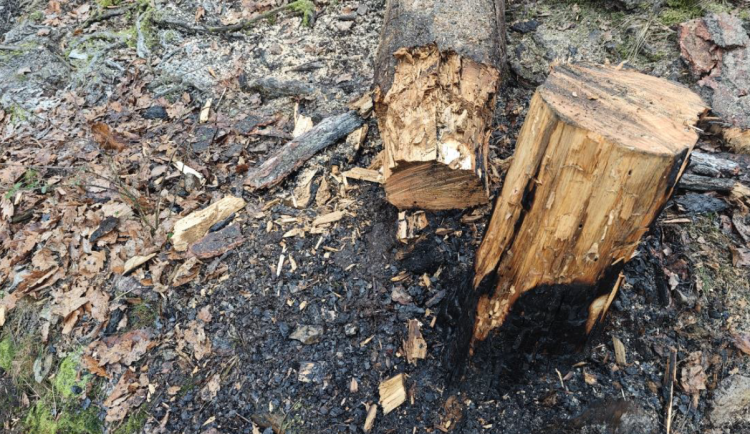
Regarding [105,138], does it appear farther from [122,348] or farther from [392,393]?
[392,393]

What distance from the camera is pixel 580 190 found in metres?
1.86

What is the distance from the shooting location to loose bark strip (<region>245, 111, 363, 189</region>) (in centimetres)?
365

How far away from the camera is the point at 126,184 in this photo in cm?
405

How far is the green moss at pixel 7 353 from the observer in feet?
11.7

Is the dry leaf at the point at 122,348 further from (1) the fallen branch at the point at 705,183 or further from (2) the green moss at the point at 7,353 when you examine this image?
(1) the fallen branch at the point at 705,183

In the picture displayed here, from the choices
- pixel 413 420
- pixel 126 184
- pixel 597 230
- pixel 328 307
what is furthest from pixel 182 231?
pixel 597 230

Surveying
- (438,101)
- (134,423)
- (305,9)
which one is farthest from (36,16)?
(438,101)

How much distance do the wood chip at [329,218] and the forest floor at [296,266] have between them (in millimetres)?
21

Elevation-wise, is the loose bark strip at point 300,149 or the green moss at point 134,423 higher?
the loose bark strip at point 300,149

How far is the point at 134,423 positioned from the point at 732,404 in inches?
133

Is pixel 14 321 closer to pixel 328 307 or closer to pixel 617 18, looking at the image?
pixel 328 307

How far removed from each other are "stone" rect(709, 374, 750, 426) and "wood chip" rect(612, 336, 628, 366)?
1.50 feet

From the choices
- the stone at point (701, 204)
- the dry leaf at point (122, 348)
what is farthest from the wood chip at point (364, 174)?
the stone at point (701, 204)

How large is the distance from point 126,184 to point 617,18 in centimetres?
457
